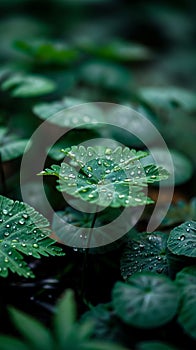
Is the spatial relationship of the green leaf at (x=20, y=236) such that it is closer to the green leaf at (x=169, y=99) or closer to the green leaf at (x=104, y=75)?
the green leaf at (x=169, y=99)

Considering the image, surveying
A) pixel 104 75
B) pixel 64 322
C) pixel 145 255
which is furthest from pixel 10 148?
pixel 104 75

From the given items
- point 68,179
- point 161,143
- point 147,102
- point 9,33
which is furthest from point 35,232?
point 9,33

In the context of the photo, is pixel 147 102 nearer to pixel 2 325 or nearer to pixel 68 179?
pixel 68 179

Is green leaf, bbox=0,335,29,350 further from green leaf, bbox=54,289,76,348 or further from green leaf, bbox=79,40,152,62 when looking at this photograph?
green leaf, bbox=79,40,152,62

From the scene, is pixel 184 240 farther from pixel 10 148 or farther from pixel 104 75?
pixel 104 75

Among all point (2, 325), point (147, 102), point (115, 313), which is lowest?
point (2, 325)

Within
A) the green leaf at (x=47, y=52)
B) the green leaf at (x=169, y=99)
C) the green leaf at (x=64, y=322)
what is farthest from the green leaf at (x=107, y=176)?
the green leaf at (x=47, y=52)

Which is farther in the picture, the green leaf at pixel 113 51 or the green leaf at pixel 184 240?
the green leaf at pixel 113 51

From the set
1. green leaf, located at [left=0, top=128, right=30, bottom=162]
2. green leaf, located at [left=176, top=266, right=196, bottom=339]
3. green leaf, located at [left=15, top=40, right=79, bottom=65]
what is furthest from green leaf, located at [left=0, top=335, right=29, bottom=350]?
green leaf, located at [left=15, top=40, right=79, bottom=65]
